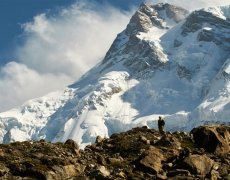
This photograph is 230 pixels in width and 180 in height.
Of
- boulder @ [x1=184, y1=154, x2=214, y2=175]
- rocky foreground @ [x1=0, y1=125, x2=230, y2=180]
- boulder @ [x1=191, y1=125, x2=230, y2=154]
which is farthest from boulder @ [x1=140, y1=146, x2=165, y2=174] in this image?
boulder @ [x1=191, y1=125, x2=230, y2=154]

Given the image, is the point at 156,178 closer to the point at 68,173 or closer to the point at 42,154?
the point at 68,173

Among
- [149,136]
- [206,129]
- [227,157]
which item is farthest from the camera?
[149,136]

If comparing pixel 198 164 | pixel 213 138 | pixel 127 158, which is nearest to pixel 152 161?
pixel 198 164

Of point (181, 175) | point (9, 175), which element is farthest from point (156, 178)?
point (9, 175)

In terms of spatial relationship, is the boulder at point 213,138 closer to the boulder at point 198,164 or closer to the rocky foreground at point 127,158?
the rocky foreground at point 127,158

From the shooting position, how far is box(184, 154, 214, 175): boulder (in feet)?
144

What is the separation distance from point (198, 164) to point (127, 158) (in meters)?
7.43

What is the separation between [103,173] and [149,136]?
748 inches

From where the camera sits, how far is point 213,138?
53969 millimetres

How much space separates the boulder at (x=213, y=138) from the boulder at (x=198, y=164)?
754cm

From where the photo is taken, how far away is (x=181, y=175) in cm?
4259

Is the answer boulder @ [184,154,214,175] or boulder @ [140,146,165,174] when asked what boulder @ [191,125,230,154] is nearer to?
boulder @ [140,146,165,174]

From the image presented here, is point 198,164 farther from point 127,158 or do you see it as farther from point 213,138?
point 213,138

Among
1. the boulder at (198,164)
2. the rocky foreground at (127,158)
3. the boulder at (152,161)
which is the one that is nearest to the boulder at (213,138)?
the rocky foreground at (127,158)
